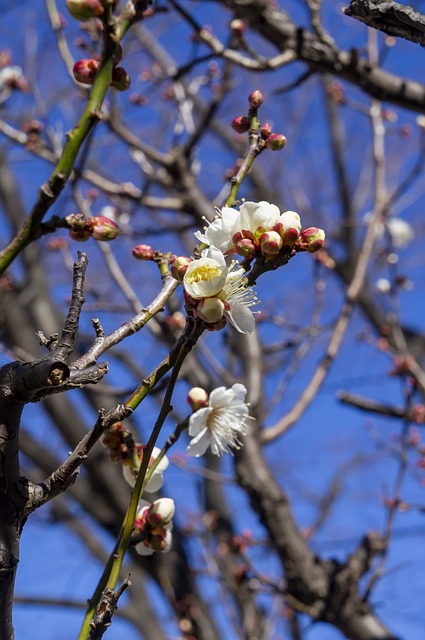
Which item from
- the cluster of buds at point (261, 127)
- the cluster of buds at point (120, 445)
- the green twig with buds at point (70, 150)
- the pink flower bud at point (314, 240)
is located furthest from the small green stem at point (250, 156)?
the cluster of buds at point (120, 445)

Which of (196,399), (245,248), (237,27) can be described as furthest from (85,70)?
(237,27)

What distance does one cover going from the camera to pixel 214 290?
70cm

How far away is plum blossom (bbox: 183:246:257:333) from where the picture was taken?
2.25ft

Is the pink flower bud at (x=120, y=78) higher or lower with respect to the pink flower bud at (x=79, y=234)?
higher

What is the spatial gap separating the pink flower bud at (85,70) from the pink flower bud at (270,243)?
0.30 meters

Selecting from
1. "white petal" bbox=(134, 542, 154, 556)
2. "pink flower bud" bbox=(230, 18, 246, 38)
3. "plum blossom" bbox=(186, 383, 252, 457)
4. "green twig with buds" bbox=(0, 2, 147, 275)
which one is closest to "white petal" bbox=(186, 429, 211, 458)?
"plum blossom" bbox=(186, 383, 252, 457)

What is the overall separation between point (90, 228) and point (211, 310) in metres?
0.22

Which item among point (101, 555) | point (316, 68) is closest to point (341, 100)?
point (316, 68)

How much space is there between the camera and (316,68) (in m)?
1.88

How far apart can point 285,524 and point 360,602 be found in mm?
313

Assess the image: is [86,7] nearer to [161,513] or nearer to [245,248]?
[245,248]

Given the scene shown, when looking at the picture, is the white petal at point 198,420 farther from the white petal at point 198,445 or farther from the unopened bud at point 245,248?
the unopened bud at point 245,248

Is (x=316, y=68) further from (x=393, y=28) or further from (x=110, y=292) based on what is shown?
(x=110, y=292)

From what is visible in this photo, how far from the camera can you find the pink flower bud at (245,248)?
0.74 meters
